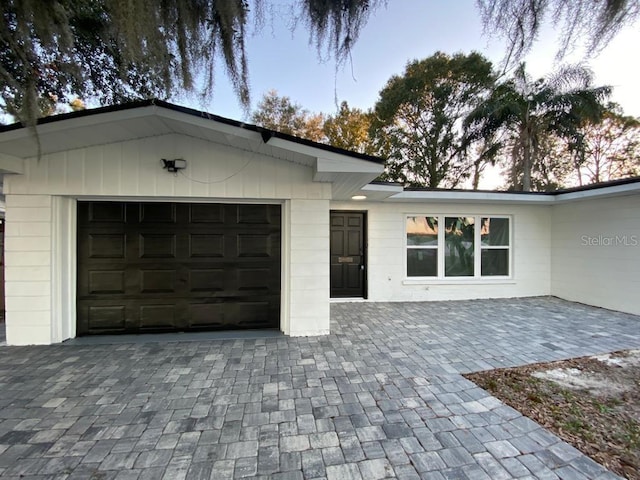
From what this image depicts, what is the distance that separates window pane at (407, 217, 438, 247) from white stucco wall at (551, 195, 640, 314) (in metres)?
3.00

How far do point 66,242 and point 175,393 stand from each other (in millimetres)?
2890

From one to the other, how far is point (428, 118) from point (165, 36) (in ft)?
45.9

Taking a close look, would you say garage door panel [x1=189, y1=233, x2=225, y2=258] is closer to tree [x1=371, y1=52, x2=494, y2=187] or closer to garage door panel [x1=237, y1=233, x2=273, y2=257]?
garage door panel [x1=237, y1=233, x2=273, y2=257]

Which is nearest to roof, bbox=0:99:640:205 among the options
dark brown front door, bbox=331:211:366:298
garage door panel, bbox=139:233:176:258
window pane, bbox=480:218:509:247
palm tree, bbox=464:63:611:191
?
garage door panel, bbox=139:233:176:258

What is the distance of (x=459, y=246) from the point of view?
21.9ft

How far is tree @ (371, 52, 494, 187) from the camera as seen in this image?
12.6m

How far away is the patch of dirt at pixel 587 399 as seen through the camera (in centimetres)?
193

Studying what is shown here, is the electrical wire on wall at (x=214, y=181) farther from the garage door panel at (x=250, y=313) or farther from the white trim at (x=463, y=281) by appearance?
the white trim at (x=463, y=281)

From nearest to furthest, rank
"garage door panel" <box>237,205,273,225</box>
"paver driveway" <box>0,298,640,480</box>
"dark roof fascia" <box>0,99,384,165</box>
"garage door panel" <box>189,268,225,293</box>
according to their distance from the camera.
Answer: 1. "paver driveway" <box>0,298,640,480</box>
2. "dark roof fascia" <box>0,99,384,165</box>
3. "garage door panel" <box>189,268,225,293</box>
4. "garage door panel" <box>237,205,273,225</box>

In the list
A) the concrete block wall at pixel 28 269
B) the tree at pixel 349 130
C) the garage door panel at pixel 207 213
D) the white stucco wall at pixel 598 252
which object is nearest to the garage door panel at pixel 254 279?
the garage door panel at pixel 207 213

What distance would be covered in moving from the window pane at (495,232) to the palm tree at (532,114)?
4.07 m

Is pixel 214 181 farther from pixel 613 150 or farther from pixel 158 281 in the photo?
pixel 613 150

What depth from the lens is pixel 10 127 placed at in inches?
118

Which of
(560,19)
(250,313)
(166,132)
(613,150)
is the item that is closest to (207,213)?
(166,132)
